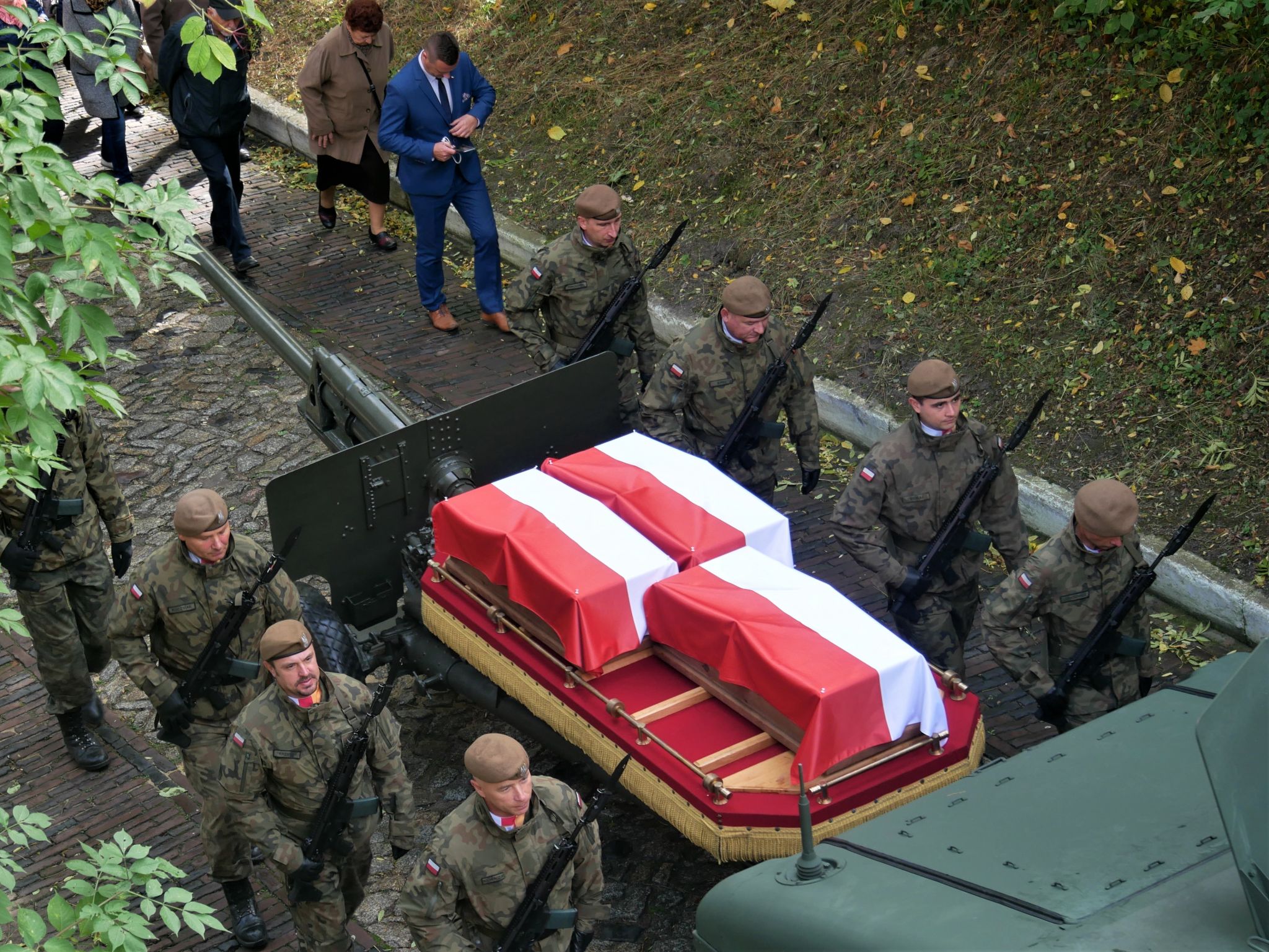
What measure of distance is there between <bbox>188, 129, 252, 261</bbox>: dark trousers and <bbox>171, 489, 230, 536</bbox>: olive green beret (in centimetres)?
614

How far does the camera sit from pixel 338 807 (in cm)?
542

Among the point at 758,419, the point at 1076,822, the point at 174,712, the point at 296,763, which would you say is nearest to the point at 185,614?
the point at 174,712

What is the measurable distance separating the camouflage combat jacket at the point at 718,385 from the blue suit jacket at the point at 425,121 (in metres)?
3.44

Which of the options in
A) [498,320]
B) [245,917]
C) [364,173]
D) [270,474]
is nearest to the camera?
[245,917]

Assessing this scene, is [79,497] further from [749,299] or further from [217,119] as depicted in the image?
[217,119]

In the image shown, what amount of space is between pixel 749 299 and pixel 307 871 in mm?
3446

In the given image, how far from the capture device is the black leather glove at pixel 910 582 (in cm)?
656

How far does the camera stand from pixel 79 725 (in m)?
7.15

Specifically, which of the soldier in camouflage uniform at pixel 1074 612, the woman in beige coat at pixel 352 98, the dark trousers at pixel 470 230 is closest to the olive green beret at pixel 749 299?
the soldier in camouflage uniform at pixel 1074 612

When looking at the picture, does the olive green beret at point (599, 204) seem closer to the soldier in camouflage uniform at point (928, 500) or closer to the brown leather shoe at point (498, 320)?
the soldier in camouflage uniform at point (928, 500)

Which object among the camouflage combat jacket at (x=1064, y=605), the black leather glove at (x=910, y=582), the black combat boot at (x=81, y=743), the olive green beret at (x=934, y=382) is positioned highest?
the olive green beret at (x=934, y=382)

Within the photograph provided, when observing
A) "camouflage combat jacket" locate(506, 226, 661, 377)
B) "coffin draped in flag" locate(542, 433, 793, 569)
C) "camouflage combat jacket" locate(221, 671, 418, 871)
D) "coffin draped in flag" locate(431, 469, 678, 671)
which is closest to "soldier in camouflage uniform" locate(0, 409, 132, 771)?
"coffin draped in flag" locate(431, 469, 678, 671)

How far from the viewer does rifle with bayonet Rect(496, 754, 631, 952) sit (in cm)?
484

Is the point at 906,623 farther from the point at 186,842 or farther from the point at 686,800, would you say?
the point at 186,842
